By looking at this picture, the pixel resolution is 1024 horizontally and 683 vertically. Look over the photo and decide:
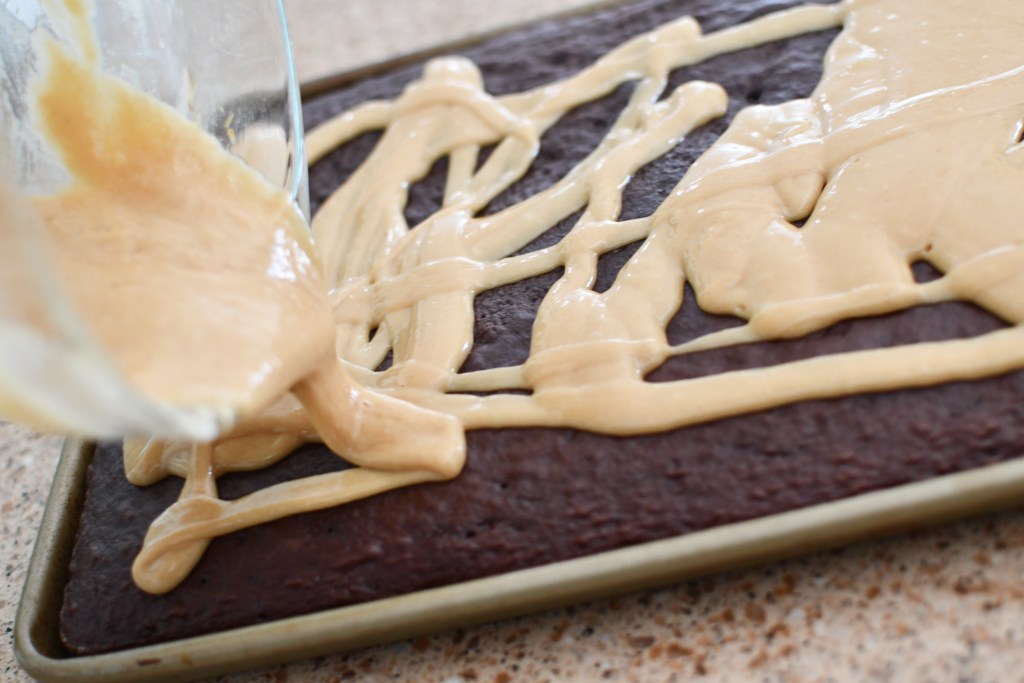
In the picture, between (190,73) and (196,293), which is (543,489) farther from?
(190,73)

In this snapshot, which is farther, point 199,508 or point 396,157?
point 396,157

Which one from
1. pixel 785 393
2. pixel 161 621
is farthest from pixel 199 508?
pixel 785 393

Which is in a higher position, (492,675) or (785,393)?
(785,393)

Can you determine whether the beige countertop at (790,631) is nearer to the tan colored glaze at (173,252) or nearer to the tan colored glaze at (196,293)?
the tan colored glaze at (196,293)

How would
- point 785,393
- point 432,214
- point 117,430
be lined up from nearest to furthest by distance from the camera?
point 117,430 < point 785,393 < point 432,214

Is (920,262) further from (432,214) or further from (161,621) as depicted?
(161,621)
